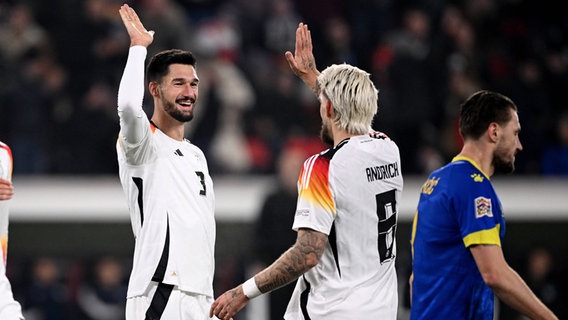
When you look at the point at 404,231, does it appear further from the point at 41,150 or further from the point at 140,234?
the point at 140,234

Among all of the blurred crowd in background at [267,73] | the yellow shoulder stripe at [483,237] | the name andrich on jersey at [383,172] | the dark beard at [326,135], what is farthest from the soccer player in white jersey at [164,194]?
the blurred crowd in background at [267,73]

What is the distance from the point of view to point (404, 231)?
12.8 m

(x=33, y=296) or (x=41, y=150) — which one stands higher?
(x=41, y=150)

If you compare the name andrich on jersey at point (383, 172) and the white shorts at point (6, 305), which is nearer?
the name andrich on jersey at point (383, 172)

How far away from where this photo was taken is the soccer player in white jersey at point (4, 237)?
19.8 ft

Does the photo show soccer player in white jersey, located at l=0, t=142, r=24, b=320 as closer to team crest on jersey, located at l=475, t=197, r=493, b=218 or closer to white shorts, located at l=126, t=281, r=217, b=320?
white shorts, located at l=126, t=281, r=217, b=320

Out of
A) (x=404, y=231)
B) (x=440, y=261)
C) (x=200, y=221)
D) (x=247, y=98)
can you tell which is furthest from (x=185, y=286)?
(x=247, y=98)

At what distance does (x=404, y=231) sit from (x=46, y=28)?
6.02 metres

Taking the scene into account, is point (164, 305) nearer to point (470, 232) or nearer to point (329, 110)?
point (329, 110)

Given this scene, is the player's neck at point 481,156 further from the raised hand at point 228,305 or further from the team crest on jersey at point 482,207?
the raised hand at point 228,305

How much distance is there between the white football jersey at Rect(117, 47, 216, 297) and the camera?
19.5 ft

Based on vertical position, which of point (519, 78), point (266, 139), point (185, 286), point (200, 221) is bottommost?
point (185, 286)

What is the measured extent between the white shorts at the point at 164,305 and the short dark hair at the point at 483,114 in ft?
6.55

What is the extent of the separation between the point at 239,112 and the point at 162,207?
7690mm
